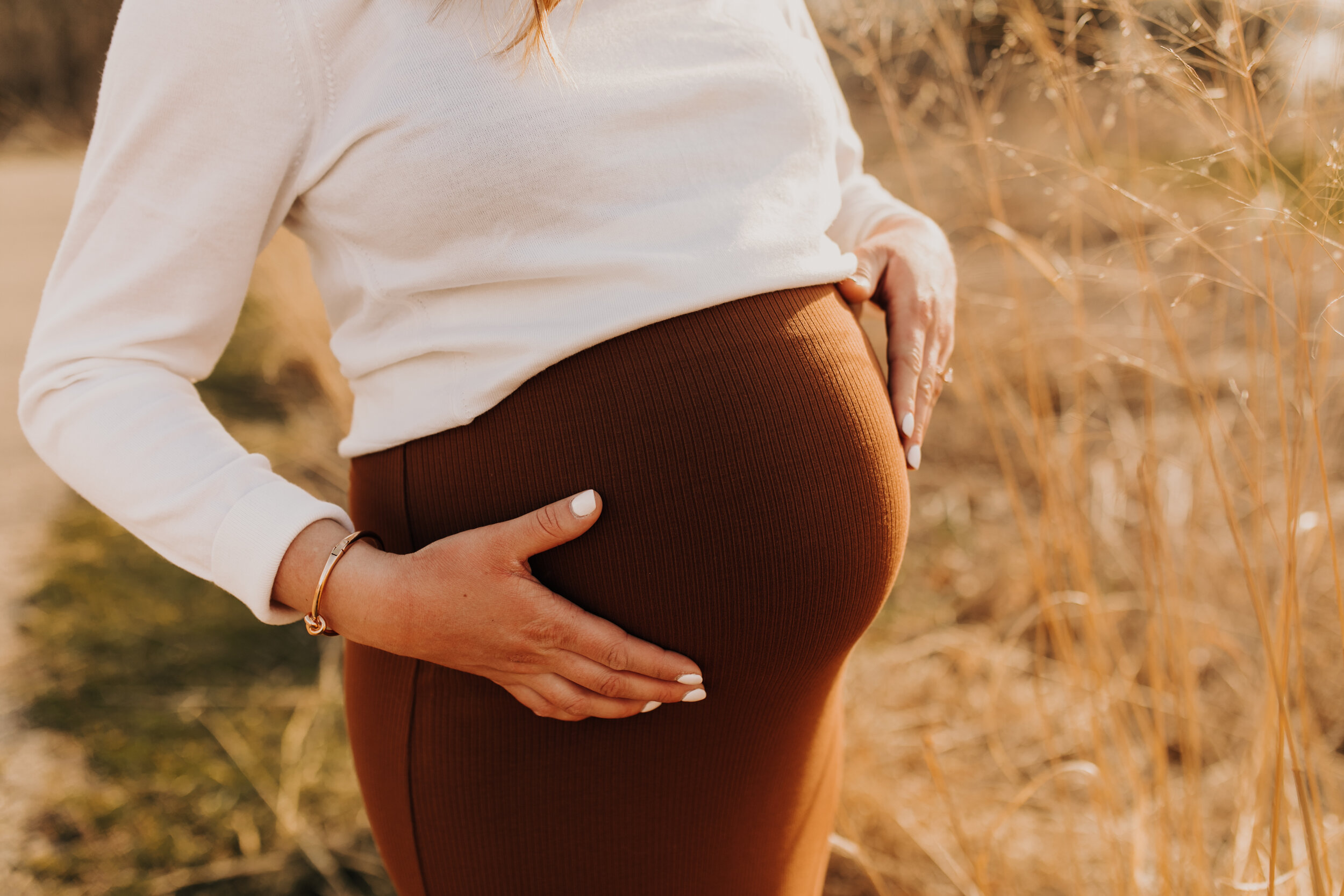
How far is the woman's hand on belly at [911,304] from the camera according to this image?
0.96m

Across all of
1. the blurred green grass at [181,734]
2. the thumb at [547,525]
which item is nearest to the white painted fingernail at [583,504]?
the thumb at [547,525]

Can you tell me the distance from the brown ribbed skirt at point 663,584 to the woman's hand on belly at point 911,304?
0.17ft

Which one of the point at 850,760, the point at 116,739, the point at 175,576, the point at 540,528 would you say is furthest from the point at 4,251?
the point at 540,528

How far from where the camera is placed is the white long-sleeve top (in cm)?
72

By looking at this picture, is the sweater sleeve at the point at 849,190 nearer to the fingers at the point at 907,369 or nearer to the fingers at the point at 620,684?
the fingers at the point at 907,369

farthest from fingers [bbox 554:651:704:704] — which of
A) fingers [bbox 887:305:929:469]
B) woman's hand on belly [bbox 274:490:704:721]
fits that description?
fingers [bbox 887:305:929:469]

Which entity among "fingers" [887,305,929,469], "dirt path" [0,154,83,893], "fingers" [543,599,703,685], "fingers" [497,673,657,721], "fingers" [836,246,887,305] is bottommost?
"dirt path" [0,154,83,893]

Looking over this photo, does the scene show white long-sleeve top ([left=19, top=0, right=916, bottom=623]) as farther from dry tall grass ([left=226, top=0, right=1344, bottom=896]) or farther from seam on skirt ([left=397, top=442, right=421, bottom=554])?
dry tall grass ([left=226, top=0, right=1344, bottom=896])

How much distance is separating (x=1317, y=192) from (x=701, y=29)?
628 mm

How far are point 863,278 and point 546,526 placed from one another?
0.45 metres

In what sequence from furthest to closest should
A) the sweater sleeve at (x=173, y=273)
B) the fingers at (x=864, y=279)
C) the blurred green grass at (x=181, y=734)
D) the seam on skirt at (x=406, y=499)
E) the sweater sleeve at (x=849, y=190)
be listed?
the blurred green grass at (x=181, y=734) < the sweater sleeve at (x=849, y=190) < the fingers at (x=864, y=279) < the seam on skirt at (x=406, y=499) < the sweater sleeve at (x=173, y=273)

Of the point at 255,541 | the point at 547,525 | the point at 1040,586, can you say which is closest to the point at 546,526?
the point at 547,525

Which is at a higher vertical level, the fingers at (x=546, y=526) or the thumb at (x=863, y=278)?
the thumb at (x=863, y=278)

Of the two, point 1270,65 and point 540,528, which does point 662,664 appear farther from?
point 1270,65
